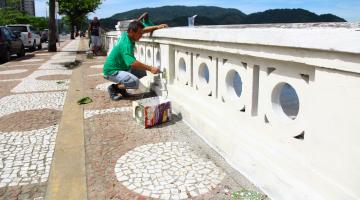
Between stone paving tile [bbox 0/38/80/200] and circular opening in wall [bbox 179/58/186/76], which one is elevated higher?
circular opening in wall [bbox 179/58/186/76]

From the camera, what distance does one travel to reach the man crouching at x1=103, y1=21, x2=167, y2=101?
5562 millimetres

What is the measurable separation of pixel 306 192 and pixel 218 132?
142cm

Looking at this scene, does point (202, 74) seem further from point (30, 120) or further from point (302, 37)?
point (30, 120)

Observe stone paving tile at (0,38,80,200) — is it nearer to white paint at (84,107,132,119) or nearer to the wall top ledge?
white paint at (84,107,132,119)

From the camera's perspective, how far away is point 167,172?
10.9 feet

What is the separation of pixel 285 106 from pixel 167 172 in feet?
5.92

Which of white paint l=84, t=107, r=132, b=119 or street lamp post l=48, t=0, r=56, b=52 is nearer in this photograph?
white paint l=84, t=107, r=132, b=119

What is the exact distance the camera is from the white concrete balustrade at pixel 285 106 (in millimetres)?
2123

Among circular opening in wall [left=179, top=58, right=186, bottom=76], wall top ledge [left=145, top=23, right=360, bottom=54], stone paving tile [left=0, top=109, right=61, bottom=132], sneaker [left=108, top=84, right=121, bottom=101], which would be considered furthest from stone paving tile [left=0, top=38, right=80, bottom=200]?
wall top ledge [left=145, top=23, right=360, bottom=54]

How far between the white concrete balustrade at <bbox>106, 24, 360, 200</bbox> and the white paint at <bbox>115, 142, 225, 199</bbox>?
31cm

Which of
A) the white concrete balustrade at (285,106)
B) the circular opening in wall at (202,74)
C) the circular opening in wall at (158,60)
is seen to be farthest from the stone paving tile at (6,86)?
the white concrete balustrade at (285,106)

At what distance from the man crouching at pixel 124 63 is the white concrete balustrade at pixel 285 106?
1.19 metres

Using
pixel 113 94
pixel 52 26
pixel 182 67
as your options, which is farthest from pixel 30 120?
pixel 52 26

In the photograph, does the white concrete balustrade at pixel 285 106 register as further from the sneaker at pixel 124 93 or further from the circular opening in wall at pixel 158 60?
the sneaker at pixel 124 93
